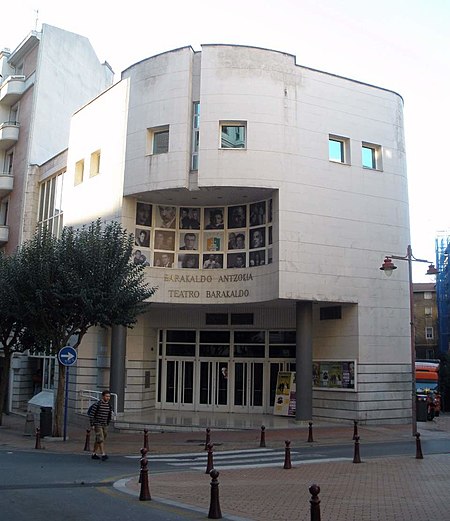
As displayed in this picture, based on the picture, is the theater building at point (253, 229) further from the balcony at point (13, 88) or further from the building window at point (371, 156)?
the balcony at point (13, 88)

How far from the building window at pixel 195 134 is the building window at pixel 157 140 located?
1.16 m

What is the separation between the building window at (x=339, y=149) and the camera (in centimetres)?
2691

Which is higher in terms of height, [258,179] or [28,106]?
[28,106]

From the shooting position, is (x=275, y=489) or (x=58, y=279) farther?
(x=58, y=279)

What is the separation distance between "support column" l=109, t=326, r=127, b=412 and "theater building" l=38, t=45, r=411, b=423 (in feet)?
0.21

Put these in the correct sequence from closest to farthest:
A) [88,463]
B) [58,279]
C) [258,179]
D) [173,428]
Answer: [88,463]
[58,279]
[173,428]
[258,179]

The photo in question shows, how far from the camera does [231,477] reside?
12.8 metres

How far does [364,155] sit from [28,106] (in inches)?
833

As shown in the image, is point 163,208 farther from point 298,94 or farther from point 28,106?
point 28,106

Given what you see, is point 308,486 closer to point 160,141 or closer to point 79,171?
point 160,141

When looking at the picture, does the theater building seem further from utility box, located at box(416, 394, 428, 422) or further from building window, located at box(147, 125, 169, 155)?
utility box, located at box(416, 394, 428, 422)

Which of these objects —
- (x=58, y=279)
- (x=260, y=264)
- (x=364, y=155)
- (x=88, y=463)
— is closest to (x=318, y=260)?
(x=260, y=264)

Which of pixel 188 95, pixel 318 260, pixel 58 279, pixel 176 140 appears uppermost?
pixel 188 95

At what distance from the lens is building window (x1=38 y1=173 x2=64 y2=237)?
109 feet
